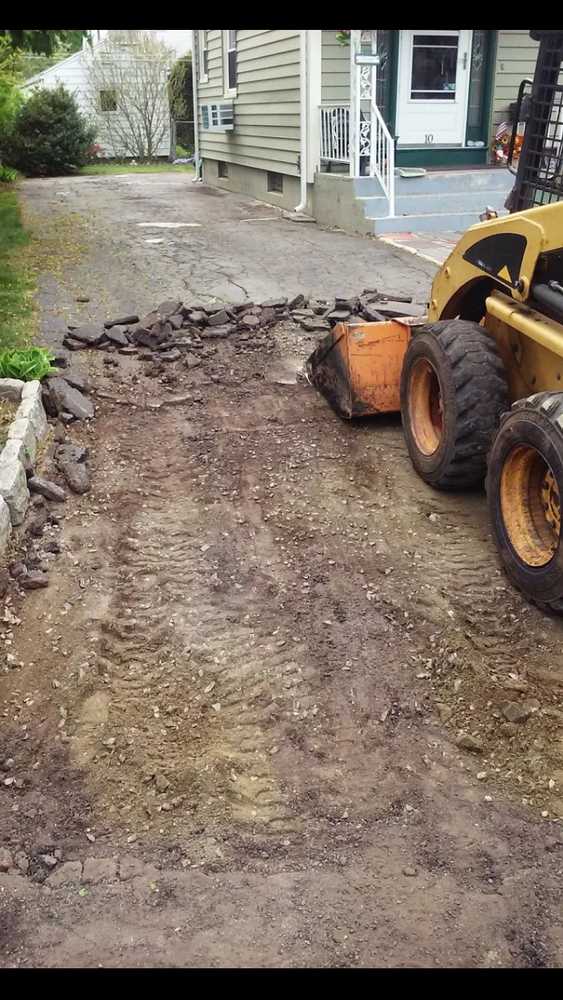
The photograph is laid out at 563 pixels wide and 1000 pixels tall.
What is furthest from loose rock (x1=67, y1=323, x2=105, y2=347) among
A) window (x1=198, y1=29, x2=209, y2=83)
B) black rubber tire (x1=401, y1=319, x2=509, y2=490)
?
window (x1=198, y1=29, x2=209, y2=83)

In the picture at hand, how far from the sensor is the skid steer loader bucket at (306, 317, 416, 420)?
6070 millimetres

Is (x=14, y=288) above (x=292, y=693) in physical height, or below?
above

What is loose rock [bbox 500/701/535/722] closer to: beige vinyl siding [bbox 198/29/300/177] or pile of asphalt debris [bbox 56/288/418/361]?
pile of asphalt debris [bbox 56/288/418/361]

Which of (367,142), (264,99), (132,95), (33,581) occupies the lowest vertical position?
(33,581)

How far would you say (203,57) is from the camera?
21.7 m

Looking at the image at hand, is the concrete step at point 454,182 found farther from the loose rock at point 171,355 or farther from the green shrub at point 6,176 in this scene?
the green shrub at point 6,176

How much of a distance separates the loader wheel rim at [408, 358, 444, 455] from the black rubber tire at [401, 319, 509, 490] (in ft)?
0.98

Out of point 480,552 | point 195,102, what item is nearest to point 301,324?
point 480,552

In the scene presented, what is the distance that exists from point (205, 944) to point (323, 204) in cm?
1347

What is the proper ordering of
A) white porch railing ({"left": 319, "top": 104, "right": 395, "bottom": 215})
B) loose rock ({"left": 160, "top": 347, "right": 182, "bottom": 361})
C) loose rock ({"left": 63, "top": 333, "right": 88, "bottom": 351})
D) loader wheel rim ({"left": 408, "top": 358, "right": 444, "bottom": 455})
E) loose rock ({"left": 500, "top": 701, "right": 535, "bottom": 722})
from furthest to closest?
white porch railing ({"left": 319, "top": 104, "right": 395, "bottom": 215}) → loose rock ({"left": 63, "top": 333, "right": 88, "bottom": 351}) → loose rock ({"left": 160, "top": 347, "right": 182, "bottom": 361}) → loader wheel rim ({"left": 408, "top": 358, "right": 444, "bottom": 455}) → loose rock ({"left": 500, "top": 701, "right": 535, "bottom": 722})

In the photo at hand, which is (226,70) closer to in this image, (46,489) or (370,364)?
(370,364)

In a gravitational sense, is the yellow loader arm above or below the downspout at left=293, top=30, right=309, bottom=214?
below

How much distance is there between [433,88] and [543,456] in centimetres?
1244

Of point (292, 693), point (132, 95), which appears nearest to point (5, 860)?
point (292, 693)
